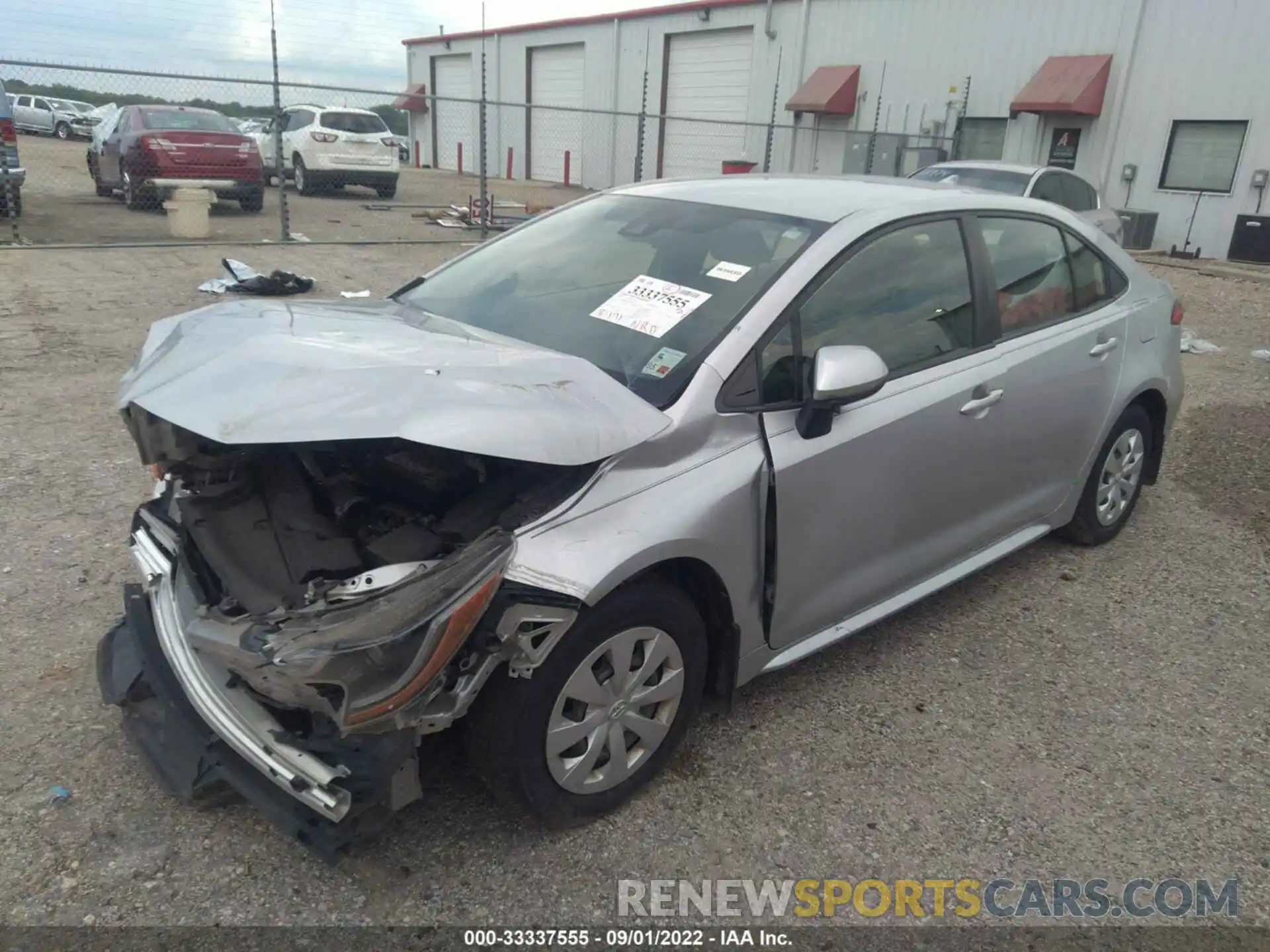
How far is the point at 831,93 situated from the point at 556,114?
11.0 meters

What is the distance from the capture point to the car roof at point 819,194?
3.12 meters

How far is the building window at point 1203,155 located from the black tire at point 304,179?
15.8 m

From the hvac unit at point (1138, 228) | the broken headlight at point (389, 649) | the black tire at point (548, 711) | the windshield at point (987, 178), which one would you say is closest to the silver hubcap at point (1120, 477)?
the black tire at point (548, 711)

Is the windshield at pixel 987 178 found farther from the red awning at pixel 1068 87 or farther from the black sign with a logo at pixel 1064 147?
the black sign with a logo at pixel 1064 147

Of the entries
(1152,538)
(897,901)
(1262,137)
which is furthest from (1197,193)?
(897,901)

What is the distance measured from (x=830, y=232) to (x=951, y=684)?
160 cm

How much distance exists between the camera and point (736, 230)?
3070 mm

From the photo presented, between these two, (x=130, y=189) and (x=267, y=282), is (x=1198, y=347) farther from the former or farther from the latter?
(x=130, y=189)

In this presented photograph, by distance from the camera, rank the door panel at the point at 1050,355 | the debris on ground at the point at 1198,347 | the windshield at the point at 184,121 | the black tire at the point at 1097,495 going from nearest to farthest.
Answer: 1. the door panel at the point at 1050,355
2. the black tire at the point at 1097,495
3. the debris on ground at the point at 1198,347
4. the windshield at the point at 184,121

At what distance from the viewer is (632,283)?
3.01m

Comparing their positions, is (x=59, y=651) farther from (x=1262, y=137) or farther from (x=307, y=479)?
(x=1262, y=137)

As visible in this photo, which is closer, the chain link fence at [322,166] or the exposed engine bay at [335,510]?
the exposed engine bay at [335,510]

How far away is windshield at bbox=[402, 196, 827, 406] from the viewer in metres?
2.71

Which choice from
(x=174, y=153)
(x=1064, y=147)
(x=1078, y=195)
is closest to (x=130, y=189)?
(x=174, y=153)
